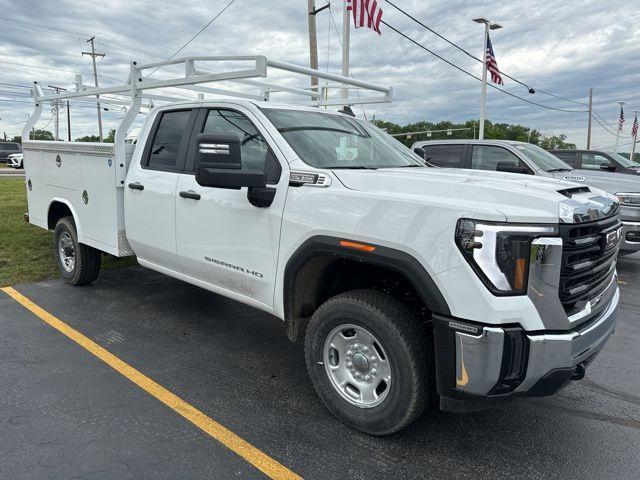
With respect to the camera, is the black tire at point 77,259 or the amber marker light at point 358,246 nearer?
the amber marker light at point 358,246

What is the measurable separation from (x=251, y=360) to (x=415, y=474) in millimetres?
1802

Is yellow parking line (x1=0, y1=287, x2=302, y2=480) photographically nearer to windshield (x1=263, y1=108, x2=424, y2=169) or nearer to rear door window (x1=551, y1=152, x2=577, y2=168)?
windshield (x1=263, y1=108, x2=424, y2=169)

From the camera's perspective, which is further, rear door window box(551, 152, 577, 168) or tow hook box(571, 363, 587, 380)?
rear door window box(551, 152, 577, 168)

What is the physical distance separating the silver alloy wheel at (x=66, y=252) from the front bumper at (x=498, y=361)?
4896 millimetres

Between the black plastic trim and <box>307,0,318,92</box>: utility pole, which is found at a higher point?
<box>307,0,318,92</box>: utility pole

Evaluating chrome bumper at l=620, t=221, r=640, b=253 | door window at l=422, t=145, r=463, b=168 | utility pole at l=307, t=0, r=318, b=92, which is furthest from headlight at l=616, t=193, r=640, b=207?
utility pole at l=307, t=0, r=318, b=92

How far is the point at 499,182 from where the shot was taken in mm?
2885

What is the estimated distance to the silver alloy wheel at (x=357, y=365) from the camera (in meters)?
2.92

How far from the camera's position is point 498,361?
2.38 metres

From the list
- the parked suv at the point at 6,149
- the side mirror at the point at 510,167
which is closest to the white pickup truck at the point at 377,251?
the side mirror at the point at 510,167

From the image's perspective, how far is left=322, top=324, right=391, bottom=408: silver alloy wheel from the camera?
2.92 metres

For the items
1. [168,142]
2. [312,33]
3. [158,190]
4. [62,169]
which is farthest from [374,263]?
[312,33]

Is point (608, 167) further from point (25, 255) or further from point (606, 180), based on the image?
point (25, 255)

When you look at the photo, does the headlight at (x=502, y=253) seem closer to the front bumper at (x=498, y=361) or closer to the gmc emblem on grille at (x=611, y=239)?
the front bumper at (x=498, y=361)
